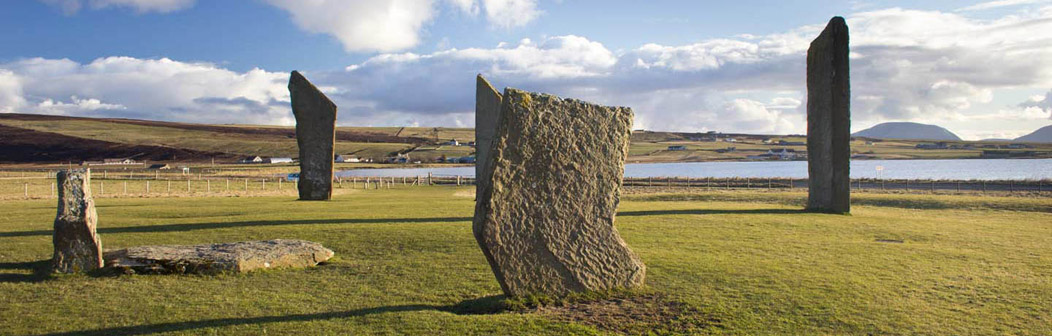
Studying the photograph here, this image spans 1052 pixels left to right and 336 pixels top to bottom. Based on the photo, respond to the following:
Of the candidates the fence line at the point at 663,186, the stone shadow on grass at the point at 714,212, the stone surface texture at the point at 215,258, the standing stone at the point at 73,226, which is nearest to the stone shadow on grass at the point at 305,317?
the stone surface texture at the point at 215,258

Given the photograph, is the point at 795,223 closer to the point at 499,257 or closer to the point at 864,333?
the point at 864,333

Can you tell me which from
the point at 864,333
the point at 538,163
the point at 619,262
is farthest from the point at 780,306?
the point at 538,163

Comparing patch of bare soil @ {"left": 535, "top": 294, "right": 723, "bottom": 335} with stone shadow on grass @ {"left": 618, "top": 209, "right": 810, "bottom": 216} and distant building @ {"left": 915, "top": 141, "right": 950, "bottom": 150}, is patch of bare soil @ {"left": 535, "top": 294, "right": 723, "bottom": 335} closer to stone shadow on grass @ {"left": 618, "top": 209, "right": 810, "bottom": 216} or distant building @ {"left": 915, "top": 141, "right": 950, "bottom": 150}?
stone shadow on grass @ {"left": 618, "top": 209, "right": 810, "bottom": 216}

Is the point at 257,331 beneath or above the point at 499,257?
beneath

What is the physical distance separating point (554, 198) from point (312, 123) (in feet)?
60.1

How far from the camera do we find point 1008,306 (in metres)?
7.71

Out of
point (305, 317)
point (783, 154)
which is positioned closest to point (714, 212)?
point (305, 317)

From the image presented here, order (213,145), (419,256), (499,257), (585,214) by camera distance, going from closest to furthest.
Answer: (499,257), (585,214), (419,256), (213,145)

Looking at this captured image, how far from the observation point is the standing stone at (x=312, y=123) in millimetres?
24016

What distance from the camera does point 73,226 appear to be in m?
9.33

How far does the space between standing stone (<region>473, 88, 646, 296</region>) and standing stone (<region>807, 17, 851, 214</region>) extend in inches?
493

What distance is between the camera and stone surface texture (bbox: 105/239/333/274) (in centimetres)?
948

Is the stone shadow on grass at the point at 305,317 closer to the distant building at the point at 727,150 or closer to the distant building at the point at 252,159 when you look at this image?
the distant building at the point at 252,159

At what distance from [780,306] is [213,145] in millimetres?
124956
